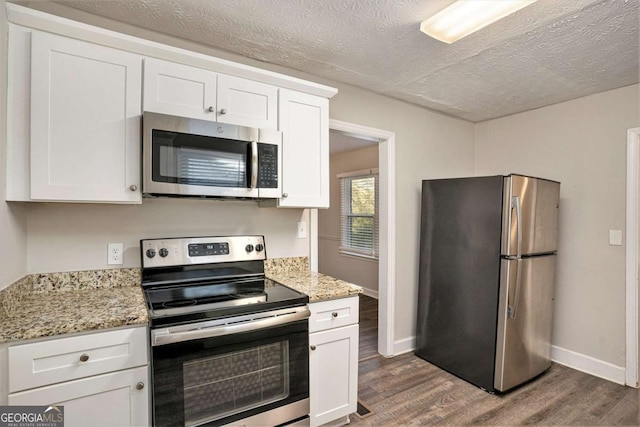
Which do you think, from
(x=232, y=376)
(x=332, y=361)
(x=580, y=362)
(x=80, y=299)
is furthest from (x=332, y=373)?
(x=580, y=362)

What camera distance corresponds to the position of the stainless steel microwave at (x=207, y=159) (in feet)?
5.33

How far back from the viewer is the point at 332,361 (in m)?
1.90

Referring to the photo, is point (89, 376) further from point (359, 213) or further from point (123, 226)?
point (359, 213)

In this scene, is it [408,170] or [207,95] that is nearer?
[207,95]

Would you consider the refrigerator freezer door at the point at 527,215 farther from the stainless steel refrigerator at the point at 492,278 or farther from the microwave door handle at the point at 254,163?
the microwave door handle at the point at 254,163

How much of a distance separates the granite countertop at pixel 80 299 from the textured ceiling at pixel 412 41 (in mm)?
1481

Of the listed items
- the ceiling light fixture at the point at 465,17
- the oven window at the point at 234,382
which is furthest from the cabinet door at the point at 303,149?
the oven window at the point at 234,382

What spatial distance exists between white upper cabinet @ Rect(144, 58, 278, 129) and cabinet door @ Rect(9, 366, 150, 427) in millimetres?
1286

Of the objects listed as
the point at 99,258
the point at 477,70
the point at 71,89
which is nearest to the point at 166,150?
the point at 71,89

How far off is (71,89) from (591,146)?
3830mm

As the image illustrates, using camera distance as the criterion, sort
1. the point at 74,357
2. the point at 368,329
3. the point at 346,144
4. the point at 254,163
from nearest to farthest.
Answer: the point at 74,357 < the point at 254,163 < the point at 368,329 < the point at 346,144

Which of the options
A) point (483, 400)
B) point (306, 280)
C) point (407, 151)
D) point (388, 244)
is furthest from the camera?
point (407, 151)

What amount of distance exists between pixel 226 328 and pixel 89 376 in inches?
21.8

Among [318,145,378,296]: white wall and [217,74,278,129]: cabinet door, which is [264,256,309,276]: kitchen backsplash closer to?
[217,74,278,129]: cabinet door
